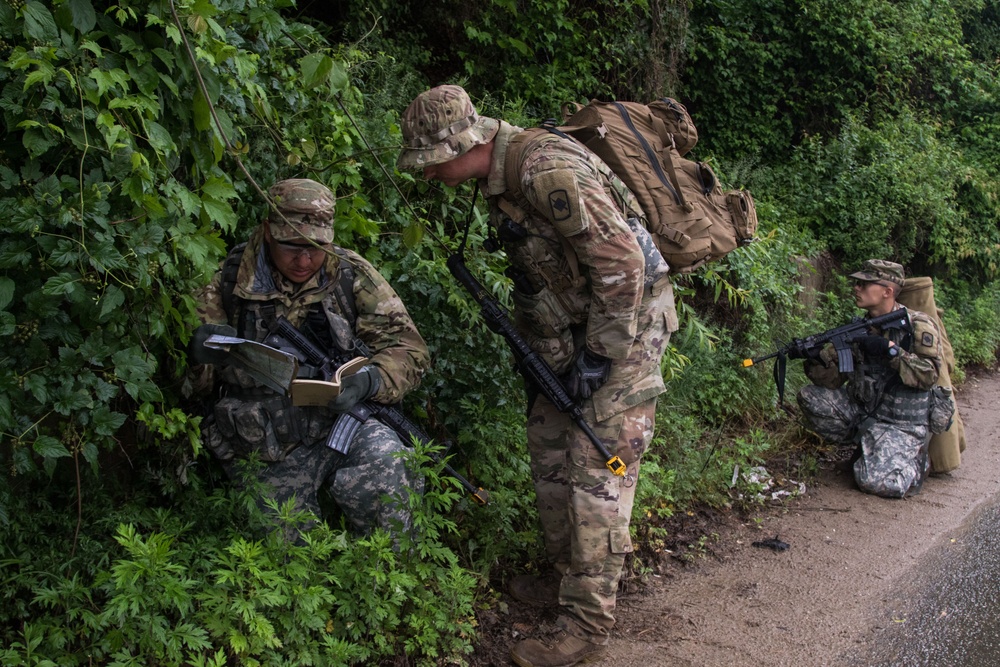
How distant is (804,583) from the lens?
14.4 ft

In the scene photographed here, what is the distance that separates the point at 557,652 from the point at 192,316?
1971mm

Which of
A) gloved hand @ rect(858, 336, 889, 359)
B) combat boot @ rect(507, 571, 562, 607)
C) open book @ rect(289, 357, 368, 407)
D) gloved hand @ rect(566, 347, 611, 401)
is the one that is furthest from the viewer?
gloved hand @ rect(858, 336, 889, 359)

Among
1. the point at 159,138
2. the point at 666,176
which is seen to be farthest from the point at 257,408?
the point at 666,176

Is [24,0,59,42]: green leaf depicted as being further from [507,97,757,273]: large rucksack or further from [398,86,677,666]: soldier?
[507,97,757,273]: large rucksack

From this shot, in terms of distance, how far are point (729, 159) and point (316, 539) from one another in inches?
307

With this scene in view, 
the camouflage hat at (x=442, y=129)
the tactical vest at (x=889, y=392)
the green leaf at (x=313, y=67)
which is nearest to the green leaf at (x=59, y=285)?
the green leaf at (x=313, y=67)

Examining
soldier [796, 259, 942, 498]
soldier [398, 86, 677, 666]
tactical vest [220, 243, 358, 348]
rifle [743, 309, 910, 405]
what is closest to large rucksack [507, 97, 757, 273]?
soldier [398, 86, 677, 666]

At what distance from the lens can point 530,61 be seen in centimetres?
741

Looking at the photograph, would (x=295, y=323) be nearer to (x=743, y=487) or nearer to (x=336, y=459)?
(x=336, y=459)

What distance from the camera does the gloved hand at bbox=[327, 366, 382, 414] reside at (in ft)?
11.9

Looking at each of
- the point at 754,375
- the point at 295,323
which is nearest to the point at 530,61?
the point at 754,375

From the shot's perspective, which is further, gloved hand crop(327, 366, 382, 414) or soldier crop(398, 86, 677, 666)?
gloved hand crop(327, 366, 382, 414)

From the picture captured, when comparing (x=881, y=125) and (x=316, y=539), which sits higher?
(x=881, y=125)

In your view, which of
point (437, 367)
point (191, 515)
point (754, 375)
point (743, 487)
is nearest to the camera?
point (191, 515)
